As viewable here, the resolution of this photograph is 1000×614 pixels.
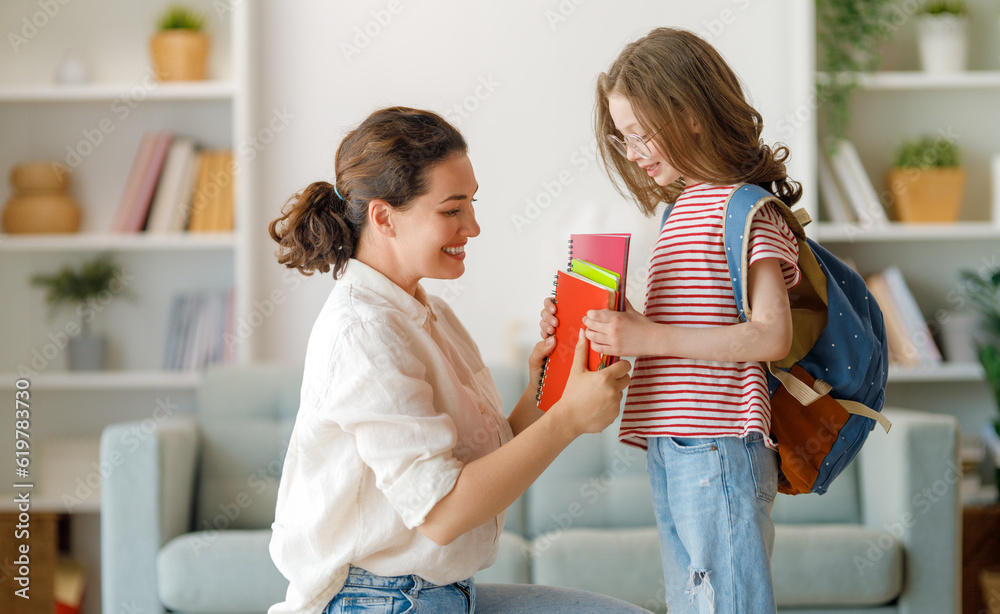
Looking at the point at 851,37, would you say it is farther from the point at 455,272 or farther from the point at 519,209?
the point at 455,272

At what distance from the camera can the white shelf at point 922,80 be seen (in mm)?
2797

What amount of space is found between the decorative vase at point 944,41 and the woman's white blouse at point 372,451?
2.52 meters

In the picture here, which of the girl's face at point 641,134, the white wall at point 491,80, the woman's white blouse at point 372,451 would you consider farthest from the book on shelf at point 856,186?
the woman's white blouse at point 372,451

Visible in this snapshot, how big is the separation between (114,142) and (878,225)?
9.02 ft

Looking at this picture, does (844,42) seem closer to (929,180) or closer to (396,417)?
(929,180)

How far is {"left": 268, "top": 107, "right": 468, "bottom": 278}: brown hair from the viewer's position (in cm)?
113

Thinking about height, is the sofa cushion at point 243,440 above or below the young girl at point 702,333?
below

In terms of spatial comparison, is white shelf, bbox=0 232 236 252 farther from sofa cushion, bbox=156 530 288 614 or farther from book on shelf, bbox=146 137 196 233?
sofa cushion, bbox=156 530 288 614

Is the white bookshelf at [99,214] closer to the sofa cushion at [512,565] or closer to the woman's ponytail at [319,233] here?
the sofa cushion at [512,565]

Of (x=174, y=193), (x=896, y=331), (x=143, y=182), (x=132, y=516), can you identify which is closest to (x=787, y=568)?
(x=896, y=331)

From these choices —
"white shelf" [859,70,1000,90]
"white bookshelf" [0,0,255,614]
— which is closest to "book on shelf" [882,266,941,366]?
"white shelf" [859,70,1000,90]

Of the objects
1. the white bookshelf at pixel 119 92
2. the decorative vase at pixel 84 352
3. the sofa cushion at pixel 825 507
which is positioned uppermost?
the white bookshelf at pixel 119 92

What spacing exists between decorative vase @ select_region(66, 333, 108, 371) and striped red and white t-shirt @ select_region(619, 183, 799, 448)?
2.36 meters

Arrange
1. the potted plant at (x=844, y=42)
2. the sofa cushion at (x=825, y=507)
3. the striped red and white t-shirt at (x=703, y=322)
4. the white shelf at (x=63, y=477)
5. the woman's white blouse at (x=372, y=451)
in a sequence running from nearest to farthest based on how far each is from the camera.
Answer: the woman's white blouse at (x=372, y=451)
the striped red and white t-shirt at (x=703, y=322)
the sofa cushion at (x=825, y=507)
the white shelf at (x=63, y=477)
the potted plant at (x=844, y=42)
